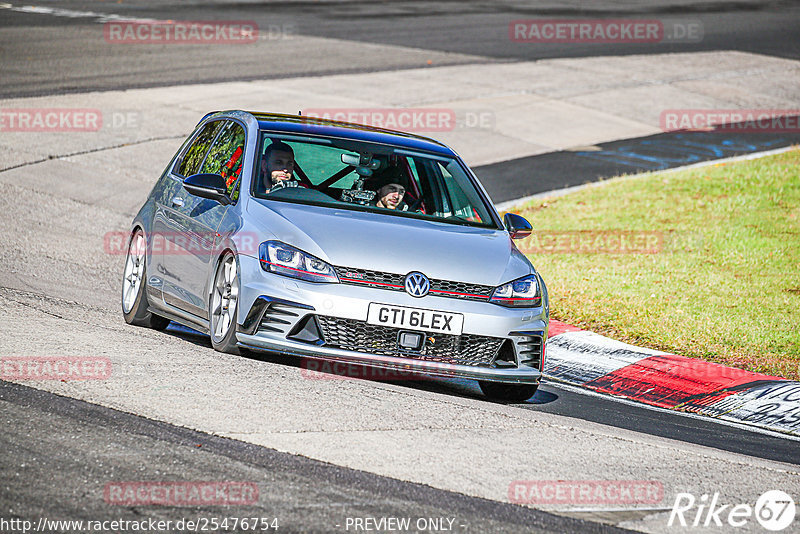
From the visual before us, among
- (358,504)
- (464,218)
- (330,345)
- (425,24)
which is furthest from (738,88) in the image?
(358,504)

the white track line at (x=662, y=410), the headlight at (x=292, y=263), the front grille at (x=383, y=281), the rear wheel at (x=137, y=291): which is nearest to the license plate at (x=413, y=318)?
the front grille at (x=383, y=281)

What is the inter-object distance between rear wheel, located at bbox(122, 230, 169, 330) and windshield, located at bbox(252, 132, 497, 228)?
4.44 ft

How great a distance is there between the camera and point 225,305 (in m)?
7.43

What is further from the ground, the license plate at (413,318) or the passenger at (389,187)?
the passenger at (389,187)

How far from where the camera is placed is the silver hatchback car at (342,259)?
7.05 meters

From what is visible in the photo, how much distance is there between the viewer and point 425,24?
32.2 meters

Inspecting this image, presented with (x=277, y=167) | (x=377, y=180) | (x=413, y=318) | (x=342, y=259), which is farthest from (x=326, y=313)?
(x=377, y=180)

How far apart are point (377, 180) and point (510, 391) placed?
6.01 ft

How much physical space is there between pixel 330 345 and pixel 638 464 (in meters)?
2.00

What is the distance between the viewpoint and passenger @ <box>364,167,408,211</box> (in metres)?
8.36

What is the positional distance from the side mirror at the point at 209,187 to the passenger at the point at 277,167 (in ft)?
0.96

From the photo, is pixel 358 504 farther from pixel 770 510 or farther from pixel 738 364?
pixel 738 364

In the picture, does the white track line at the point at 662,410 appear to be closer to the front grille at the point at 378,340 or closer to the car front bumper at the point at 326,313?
the car front bumper at the point at 326,313

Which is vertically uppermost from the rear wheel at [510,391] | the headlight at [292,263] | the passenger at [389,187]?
the passenger at [389,187]
